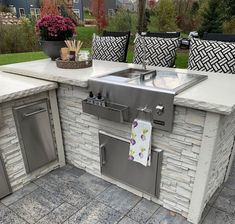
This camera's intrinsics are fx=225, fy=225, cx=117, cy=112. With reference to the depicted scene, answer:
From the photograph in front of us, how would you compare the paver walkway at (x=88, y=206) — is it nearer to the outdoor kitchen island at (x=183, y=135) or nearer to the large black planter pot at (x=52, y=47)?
the outdoor kitchen island at (x=183, y=135)

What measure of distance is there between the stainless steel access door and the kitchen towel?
82cm

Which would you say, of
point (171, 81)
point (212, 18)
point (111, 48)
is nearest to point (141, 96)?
point (171, 81)

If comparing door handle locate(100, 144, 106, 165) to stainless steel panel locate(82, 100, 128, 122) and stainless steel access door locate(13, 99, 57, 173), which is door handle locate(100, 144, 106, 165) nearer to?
stainless steel panel locate(82, 100, 128, 122)

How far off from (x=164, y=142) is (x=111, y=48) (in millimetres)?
1722

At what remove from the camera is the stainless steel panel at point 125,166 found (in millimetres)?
1610

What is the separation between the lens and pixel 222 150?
157 cm

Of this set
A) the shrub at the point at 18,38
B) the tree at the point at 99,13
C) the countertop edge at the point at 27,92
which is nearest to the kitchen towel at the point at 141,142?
the countertop edge at the point at 27,92

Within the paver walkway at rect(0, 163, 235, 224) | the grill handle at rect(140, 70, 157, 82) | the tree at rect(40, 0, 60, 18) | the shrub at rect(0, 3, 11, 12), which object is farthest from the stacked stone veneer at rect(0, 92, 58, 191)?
the shrub at rect(0, 3, 11, 12)

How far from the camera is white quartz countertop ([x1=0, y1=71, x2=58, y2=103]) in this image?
1610 mm

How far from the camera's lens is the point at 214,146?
131 cm

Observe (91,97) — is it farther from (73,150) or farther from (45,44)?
(45,44)

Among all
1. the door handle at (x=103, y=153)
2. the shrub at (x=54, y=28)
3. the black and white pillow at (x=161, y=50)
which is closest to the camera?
the door handle at (x=103, y=153)

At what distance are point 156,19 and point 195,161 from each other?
8133 millimetres

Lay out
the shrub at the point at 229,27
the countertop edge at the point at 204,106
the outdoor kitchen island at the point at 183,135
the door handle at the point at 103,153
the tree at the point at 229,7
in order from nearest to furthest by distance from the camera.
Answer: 1. the countertop edge at the point at 204,106
2. the outdoor kitchen island at the point at 183,135
3. the door handle at the point at 103,153
4. the tree at the point at 229,7
5. the shrub at the point at 229,27
